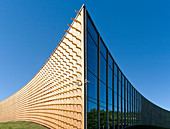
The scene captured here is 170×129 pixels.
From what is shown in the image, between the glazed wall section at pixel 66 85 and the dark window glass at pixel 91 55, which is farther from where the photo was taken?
the dark window glass at pixel 91 55

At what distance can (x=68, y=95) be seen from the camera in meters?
13.0

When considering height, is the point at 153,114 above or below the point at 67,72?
below

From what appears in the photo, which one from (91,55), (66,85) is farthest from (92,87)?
(66,85)

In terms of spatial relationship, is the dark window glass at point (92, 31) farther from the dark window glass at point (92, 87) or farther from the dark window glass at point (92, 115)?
the dark window glass at point (92, 115)

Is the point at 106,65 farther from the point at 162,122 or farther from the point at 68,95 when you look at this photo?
the point at 162,122

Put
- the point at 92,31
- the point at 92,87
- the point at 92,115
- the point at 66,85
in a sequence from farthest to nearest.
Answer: the point at 66,85 → the point at 92,31 → the point at 92,87 → the point at 92,115

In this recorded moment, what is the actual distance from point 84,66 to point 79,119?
3.05 metres

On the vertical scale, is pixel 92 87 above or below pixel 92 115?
above

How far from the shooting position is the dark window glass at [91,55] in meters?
11.7

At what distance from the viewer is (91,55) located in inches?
477

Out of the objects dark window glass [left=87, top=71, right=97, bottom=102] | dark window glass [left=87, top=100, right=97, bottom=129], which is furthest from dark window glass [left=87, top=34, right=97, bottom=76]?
dark window glass [left=87, top=100, right=97, bottom=129]

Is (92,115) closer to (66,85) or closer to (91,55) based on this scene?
(66,85)

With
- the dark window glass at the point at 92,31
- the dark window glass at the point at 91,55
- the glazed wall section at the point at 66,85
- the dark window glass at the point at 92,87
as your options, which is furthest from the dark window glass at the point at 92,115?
the dark window glass at the point at 92,31

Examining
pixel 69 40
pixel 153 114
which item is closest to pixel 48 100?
pixel 69 40
